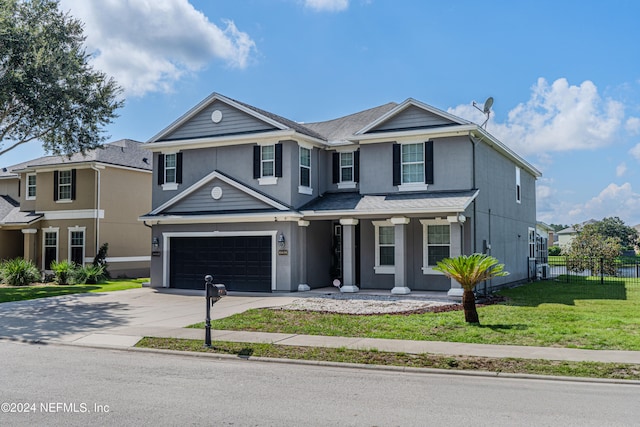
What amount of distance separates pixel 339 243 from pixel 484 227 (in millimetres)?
5890

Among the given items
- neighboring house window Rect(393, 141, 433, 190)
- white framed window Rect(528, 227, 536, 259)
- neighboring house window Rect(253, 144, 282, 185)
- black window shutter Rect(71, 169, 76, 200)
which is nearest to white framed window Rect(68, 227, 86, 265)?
black window shutter Rect(71, 169, 76, 200)

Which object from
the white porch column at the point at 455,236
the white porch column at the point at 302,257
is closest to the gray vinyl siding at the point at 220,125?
the white porch column at the point at 302,257

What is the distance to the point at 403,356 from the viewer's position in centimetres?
1047

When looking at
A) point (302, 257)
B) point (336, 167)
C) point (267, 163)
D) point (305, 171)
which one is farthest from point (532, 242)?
point (267, 163)

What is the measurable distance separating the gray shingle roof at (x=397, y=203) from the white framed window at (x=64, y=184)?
1481 centimetres

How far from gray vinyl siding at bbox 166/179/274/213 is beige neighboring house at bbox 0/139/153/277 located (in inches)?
308

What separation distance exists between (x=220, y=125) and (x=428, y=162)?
8.42m

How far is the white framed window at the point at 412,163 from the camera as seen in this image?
21.5 metres

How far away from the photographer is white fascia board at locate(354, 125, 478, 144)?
20.5 meters

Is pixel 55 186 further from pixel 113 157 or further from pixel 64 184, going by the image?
pixel 113 157

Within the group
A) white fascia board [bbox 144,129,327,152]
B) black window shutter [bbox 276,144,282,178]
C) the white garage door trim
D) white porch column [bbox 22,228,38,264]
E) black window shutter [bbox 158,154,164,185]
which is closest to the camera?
the white garage door trim

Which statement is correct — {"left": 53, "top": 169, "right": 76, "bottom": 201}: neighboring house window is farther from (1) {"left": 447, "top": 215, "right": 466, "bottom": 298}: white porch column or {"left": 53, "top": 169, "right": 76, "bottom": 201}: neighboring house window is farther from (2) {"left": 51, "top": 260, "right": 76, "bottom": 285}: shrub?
(1) {"left": 447, "top": 215, "right": 466, "bottom": 298}: white porch column

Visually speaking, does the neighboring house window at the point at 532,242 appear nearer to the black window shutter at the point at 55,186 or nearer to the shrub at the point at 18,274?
the shrub at the point at 18,274

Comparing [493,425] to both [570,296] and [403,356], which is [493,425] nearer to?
[403,356]
